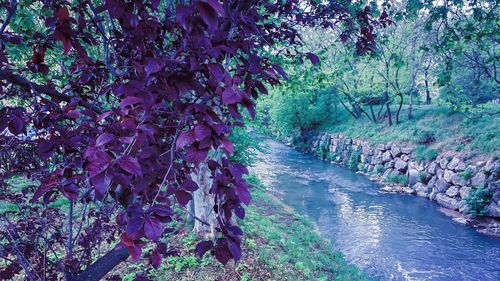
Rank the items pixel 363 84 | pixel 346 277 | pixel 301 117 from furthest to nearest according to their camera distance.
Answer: pixel 301 117 → pixel 363 84 → pixel 346 277

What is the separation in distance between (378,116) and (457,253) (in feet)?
49.1

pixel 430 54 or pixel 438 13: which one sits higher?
pixel 430 54

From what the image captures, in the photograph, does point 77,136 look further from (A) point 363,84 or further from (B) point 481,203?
(A) point 363,84

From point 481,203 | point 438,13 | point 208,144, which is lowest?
point 481,203

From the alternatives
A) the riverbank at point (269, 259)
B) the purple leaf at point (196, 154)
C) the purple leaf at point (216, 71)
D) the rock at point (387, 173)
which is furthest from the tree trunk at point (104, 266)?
the rock at point (387, 173)

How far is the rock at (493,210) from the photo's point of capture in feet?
30.8

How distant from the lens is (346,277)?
19.5ft

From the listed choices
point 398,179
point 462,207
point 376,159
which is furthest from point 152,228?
point 376,159

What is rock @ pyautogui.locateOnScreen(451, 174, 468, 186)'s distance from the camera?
1141 centimetres

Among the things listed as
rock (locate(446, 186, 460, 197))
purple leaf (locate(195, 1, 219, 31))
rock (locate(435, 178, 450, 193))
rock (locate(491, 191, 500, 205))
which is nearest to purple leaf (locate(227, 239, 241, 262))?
purple leaf (locate(195, 1, 219, 31))

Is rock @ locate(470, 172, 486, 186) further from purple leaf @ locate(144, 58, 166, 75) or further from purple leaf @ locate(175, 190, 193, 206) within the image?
purple leaf @ locate(144, 58, 166, 75)

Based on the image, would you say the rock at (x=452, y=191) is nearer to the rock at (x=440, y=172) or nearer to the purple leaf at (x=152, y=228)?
the rock at (x=440, y=172)

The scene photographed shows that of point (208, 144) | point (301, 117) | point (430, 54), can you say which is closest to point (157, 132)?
point (208, 144)

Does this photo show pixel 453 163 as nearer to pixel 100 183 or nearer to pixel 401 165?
pixel 401 165
